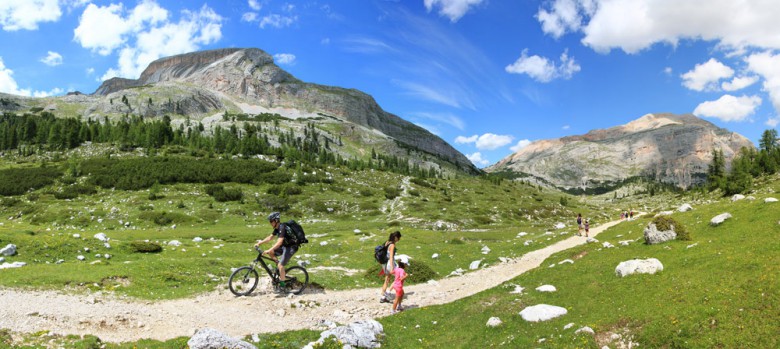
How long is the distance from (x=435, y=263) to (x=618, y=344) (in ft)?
72.4

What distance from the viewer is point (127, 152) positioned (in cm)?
12650

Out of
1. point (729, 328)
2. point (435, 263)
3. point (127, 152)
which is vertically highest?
point (127, 152)

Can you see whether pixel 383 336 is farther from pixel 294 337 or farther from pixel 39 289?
pixel 39 289

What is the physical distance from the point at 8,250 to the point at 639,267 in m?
35.9

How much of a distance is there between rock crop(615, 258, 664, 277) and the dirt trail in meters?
8.83

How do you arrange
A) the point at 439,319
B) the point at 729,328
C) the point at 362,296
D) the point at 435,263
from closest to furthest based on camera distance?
the point at 729,328, the point at 439,319, the point at 362,296, the point at 435,263

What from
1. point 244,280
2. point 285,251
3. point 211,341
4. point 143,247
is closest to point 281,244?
point 285,251

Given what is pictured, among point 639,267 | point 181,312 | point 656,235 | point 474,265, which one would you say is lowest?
point 474,265

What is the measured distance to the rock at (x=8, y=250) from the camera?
23.8 m

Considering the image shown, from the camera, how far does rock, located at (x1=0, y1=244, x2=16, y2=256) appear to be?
23.8m

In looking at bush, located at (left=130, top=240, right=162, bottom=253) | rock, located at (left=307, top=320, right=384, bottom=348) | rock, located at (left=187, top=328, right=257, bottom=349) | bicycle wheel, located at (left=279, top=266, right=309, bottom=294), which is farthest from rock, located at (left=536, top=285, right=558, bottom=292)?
bush, located at (left=130, top=240, right=162, bottom=253)

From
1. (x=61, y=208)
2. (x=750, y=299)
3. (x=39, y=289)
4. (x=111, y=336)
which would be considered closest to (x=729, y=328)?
(x=750, y=299)

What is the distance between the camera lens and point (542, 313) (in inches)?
586

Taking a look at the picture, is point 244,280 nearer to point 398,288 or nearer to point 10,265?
point 398,288
